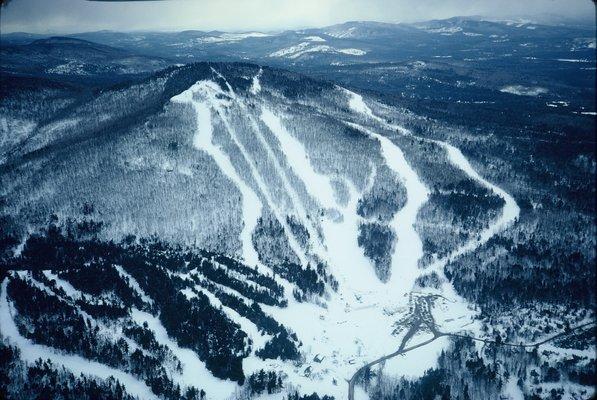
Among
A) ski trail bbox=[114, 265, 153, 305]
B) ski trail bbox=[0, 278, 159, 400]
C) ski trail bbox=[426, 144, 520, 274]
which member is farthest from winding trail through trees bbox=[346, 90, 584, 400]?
ski trail bbox=[114, 265, 153, 305]

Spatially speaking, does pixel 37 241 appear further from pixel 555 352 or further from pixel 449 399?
pixel 555 352

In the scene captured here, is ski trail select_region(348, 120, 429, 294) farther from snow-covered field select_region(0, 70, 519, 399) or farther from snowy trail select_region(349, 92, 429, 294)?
snow-covered field select_region(0, 70, 519, 399)

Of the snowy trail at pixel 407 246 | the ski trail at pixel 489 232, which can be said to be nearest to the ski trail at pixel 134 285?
the snowy trail at pixel 407 246

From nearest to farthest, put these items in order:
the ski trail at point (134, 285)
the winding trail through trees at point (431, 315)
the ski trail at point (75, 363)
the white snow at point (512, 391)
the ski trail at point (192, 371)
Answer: the ski trail at point (75, 363), the white snow at point (512, 391), the ski trail at point (192, 371), the winding trail through trees at point (431, 315), the ski trail at point (134, 285)

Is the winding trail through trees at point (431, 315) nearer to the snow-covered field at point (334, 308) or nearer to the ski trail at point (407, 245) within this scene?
the snow-covered field at point (334, 308)

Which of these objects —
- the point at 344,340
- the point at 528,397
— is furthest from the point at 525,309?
the point at 344,340

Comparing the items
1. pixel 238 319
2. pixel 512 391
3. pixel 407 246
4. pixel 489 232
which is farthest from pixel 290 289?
pixel 489 232
